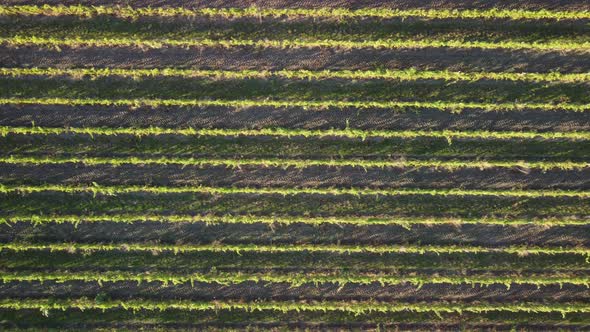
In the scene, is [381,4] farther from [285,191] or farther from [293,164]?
[285,191]

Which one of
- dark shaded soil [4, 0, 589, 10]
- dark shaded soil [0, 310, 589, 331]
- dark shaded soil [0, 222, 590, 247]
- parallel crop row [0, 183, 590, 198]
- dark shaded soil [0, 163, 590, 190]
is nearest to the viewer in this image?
dark shaded soil [4, 0, 589, 10]

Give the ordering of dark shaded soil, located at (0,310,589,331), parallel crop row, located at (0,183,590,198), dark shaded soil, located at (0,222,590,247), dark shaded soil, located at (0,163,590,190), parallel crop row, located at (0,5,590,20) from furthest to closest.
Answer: dark shaded soil, located at (0,310,589,331) < dark shaded soil, located at (0,222,590,247) < dark shaded soil, located at (0,163,590,190) < parallel crop row, located at (0,183,590,198) < parallel crop row, located at (0,5,590,20)

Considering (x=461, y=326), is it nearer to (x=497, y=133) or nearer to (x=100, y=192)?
(x=497, y=133)

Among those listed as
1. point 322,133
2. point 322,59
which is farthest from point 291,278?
point 322,59

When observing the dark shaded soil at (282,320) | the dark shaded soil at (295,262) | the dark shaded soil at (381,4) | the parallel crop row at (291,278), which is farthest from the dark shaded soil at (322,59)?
the dark shaded soil at (282,320)

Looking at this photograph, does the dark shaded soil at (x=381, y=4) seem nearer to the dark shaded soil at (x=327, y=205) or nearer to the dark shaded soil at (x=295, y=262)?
the dark shaded soil at (x=327, y=205)

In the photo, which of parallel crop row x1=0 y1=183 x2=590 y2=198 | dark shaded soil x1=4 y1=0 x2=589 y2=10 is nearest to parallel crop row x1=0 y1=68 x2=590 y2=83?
dark shaded soil x1=4 y1=0 x2=589 y2=10

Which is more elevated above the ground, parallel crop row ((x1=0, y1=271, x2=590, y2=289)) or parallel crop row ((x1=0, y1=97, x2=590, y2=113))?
parallel crop row ((x1=0, y1=97, x2=590, y2=113))

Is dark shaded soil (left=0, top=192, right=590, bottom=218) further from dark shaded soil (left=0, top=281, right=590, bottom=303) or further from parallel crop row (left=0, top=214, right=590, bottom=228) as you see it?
dark shaded soil (left=0, top=281, right=590, bottom=303)
